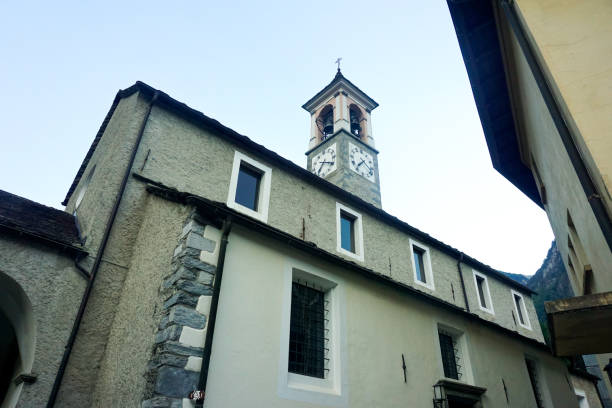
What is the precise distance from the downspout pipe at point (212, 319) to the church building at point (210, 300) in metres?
0.02

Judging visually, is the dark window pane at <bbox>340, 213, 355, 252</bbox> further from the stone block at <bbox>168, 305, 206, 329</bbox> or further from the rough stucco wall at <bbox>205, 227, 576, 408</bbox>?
the stone block at <bbox>168, 305, 206, 329</bbox>

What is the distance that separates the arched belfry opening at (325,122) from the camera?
22745 millimetres

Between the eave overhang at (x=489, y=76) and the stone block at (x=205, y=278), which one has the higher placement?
the eave overhang at (x=489, y=76)

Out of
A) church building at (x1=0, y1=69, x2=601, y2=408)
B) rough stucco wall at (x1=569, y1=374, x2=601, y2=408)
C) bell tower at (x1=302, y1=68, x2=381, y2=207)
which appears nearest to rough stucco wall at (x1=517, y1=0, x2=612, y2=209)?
church building at (x1=0, y1=69, x2=601, y2=408)

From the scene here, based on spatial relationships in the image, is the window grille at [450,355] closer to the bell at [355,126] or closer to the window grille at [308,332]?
the window grille at [308,332]

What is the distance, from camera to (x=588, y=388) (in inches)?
528

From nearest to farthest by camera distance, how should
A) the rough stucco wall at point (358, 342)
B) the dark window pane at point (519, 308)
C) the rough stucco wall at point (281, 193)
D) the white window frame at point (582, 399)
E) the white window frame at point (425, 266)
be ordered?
the rough stucco wall at point (358, 342), the rough stucco wall at point (281, 193), the white window frame at point (425, 266), the white window frame at point (582, 399), the dark window pane at point (519, 308)

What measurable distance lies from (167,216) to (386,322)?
4333mm

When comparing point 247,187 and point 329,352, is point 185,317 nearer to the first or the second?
point 329,352

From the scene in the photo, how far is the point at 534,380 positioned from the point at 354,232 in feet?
20.5

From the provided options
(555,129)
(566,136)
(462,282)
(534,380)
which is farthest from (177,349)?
(462,282)

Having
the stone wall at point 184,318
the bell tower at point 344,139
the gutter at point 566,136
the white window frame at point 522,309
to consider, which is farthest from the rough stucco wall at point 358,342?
the bell tower at point 344,139

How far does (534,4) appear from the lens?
520 centimetres

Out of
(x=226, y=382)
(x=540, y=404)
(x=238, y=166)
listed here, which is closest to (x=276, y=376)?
(x=226, y=382)
